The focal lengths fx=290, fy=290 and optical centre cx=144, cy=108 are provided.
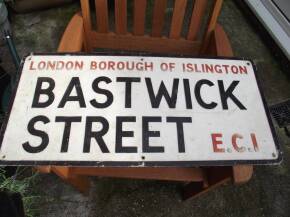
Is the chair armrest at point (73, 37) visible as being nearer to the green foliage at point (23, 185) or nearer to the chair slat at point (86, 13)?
the chair slat at point (86, 13)

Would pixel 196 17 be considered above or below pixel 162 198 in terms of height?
above

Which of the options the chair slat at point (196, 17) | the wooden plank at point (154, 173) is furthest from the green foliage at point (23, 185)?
the chair slat at point (196, 17)

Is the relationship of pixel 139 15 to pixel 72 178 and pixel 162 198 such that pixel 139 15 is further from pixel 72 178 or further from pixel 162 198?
pixel 162 198

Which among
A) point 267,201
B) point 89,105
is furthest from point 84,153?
point 267,201

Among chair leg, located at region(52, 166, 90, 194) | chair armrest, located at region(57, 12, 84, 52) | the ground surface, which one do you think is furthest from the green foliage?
chair armrest, located at region(57, 12, 84, 52)

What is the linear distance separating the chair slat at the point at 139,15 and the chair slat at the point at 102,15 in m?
0.16

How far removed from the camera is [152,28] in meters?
1.69

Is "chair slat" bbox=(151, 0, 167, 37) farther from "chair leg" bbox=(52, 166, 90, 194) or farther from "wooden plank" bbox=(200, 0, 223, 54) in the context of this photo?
Answer: "chair leg" bbox=(52, 166, 90, 194)

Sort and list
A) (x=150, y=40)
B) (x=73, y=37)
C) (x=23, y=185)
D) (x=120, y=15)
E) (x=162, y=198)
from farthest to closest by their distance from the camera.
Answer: (x=162, y=198) < (x=23, y=185) < (x=150, y=40) < (x=120, y=15) < (x=73, y=37)

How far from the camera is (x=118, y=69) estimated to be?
4.07 feet

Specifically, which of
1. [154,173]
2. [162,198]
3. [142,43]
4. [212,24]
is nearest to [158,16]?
[142,43]

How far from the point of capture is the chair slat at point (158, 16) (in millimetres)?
1580

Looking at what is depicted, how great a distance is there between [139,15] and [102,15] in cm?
21

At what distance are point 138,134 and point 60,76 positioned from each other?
0.41 meters
